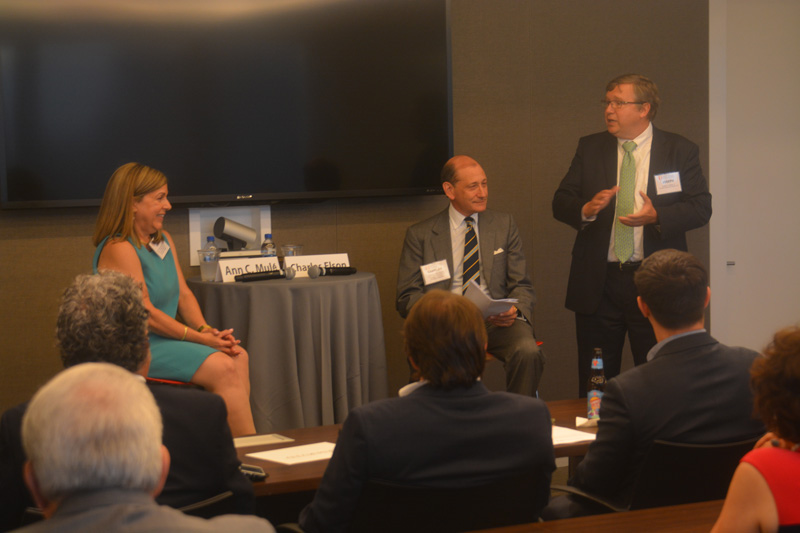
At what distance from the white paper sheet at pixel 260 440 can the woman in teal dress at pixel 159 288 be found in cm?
95

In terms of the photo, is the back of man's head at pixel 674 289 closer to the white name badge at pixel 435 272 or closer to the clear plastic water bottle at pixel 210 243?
the white name badge at pixel 435 272

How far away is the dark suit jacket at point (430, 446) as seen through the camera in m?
1.87

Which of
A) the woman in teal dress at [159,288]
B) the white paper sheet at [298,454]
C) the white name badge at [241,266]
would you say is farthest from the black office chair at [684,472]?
the white name badge at [241,266]

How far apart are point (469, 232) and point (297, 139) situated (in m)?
1.15

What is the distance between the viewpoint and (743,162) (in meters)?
6.09

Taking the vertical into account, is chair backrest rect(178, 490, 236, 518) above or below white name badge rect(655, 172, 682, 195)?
below

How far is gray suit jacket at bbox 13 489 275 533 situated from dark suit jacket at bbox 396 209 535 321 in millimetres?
3242

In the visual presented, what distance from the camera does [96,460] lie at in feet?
3.76

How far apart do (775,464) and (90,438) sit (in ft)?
3.65

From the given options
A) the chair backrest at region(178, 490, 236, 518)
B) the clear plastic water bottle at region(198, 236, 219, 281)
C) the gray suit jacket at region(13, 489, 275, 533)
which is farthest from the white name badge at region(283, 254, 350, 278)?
the gray suit jacket at region(13, 489, 275, 533)

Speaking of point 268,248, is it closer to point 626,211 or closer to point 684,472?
point 626,211

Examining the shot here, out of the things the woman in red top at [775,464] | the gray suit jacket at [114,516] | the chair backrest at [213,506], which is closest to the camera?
the gray suit jacket at [114,516]

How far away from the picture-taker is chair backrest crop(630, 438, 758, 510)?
2.02 meters

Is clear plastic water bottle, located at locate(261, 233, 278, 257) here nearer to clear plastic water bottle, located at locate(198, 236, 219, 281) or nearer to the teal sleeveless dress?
clear plastic water bottle, located at locate(198, 236, 219, 281)
